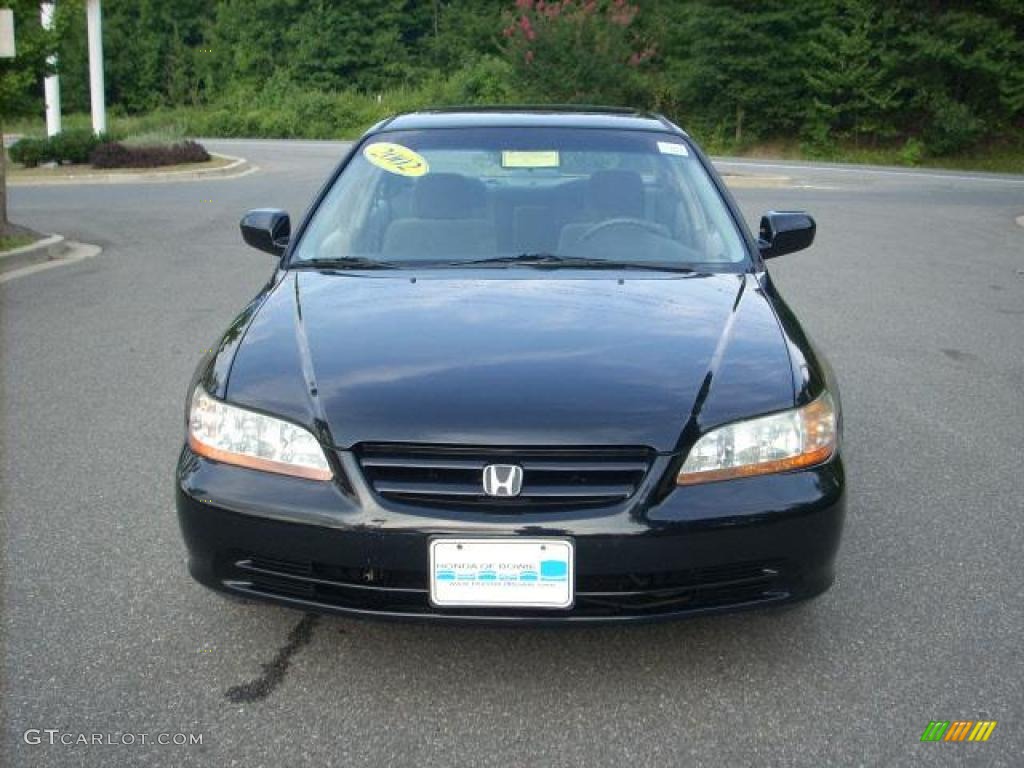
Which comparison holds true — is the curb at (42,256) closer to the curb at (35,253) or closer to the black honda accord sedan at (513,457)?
the curb at (35,253)

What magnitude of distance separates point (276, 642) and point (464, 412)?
981 millimetres

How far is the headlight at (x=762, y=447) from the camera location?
2828mm

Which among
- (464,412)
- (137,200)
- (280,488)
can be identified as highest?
(464,412)

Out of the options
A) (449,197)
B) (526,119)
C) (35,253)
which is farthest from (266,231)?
(35,253)

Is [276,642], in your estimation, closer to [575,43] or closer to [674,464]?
[674,464]

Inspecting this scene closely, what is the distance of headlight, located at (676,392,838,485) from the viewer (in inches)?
111

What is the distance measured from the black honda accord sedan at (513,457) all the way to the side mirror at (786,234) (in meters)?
1.02

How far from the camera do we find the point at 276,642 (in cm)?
325

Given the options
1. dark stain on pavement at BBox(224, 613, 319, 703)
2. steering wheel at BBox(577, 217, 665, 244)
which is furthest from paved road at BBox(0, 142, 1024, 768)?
steering wheel at BBox(577, 217, 665, 244)

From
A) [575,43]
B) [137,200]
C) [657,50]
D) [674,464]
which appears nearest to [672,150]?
[674,464]

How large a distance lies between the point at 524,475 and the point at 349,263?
154 cm

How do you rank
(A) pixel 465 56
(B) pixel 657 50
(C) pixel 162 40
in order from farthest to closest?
(C) pixel 162 40
(A) pixel 465 56
(B) pixel 657 50

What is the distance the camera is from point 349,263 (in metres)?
4.00

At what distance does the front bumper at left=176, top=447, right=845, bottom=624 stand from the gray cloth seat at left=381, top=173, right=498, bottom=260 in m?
1.42
